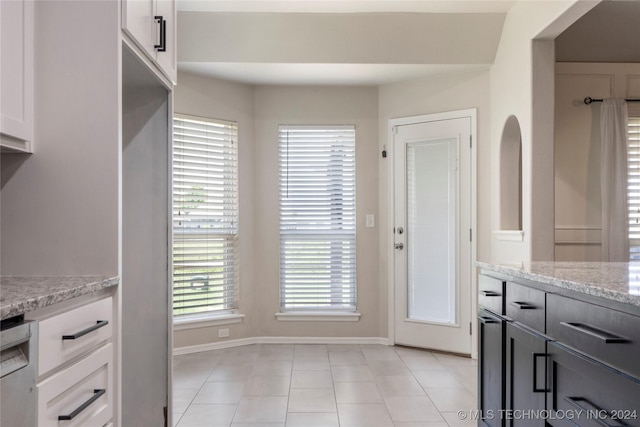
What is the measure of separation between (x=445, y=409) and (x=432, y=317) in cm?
157

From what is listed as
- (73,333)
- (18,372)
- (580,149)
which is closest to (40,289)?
(73,333)

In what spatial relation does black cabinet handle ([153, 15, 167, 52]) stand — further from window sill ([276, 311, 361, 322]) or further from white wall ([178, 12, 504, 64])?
window sill ([276, 311, 361, 322])

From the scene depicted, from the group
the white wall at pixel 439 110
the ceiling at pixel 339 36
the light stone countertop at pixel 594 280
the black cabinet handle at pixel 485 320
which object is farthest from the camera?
the white wall at pixel 439 110

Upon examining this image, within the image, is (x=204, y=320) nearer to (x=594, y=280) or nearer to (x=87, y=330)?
(x=87, y=330)

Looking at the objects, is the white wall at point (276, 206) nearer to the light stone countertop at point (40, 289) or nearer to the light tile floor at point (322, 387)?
the light tile floor at point (322, 387)

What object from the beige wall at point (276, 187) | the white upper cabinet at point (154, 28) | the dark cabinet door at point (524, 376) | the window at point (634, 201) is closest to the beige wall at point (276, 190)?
the beige wall at point (276, 187)

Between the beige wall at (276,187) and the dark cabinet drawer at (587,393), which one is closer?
the dark cabinet drawer at (587,393)

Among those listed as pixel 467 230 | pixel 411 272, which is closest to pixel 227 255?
pixel 411 272

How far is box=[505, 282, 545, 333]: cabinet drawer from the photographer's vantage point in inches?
66.8

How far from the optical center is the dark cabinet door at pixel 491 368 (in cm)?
204

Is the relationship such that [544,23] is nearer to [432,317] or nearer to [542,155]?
[542,155]

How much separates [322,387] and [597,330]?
2499 millimetres

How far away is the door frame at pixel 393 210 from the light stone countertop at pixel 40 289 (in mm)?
3423

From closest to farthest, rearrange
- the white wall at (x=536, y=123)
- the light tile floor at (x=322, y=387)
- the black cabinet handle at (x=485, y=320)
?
1. the black cabinet handle at (x=485, y=320)
2. the light tile floor at (x=322, y=387)
3. the white wall at (x=536, y=123)
